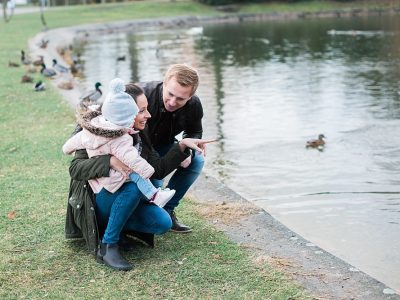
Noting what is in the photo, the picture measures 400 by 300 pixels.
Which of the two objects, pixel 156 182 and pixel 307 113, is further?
pixel 307 113

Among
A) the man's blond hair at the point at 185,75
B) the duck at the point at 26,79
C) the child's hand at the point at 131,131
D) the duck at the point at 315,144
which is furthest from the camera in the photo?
the duck at the point at 26,79

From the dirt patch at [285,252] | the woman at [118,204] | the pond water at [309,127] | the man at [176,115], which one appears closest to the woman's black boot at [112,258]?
the woman at [118,204]

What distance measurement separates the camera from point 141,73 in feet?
63.3

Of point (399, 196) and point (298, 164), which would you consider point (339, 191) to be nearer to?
point (399, 196)

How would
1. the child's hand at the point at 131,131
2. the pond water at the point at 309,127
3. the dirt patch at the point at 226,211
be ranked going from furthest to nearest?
the pond water at the point at 309,127 < the dirt patch at the point at 226,211 < the child's hand at the point at 131,131

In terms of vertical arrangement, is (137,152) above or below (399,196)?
above

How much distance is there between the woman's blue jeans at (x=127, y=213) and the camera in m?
4.33

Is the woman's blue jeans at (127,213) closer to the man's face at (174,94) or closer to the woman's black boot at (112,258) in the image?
the woman's black boot at (112,258)

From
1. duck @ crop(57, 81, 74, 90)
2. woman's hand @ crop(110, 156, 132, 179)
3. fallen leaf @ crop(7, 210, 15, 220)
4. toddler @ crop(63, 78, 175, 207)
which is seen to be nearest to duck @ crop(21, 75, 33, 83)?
duck @ crop(57, 81, 74, 90)

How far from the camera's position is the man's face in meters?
4.57

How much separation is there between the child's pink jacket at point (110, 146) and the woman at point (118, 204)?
0.17 feet

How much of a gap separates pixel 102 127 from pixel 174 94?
2.19 ft

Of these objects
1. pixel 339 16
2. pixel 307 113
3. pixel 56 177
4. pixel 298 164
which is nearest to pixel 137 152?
pixel 56 177

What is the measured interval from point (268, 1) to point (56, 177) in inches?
1812
